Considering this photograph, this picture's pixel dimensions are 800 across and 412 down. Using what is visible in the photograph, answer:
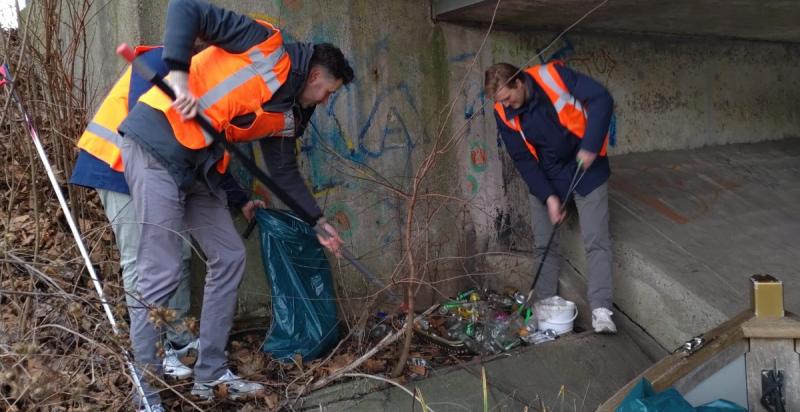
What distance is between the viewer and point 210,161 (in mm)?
3014

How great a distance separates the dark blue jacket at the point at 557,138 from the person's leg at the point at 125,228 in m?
2.35

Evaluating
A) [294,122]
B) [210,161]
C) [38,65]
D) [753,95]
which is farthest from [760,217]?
[38,65]

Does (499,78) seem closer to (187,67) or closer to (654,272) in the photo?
(654,272)

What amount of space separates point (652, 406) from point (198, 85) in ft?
7.10

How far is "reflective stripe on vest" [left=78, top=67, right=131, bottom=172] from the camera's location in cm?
302

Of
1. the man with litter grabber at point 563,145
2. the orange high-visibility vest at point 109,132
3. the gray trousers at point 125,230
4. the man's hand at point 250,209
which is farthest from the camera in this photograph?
the man with litter grabber at point 563,145

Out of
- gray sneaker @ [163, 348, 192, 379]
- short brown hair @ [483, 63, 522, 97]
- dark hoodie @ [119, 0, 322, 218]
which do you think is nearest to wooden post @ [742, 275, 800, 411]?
short brown hair @ [483, 63, 522, 97]

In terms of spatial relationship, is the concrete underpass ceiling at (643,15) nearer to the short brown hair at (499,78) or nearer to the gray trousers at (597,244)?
the short brown hair at (499,78)

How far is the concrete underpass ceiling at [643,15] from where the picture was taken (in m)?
4.87

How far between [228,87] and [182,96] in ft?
0.88

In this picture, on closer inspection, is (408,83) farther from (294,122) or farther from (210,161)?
(210,161)

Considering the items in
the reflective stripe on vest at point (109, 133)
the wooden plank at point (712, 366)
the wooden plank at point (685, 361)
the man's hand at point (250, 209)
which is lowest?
the wooden plank at point (712, 366)

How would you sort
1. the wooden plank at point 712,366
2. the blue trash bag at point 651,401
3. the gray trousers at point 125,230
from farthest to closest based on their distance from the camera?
1. the gray trousers at point 125,230
2. the wooden plank at point 712,366
3. the blue trash bag at point 651,401

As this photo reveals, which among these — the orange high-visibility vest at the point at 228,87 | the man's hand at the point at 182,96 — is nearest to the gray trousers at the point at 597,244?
the orange high-visibility vest at the point at 228,87
